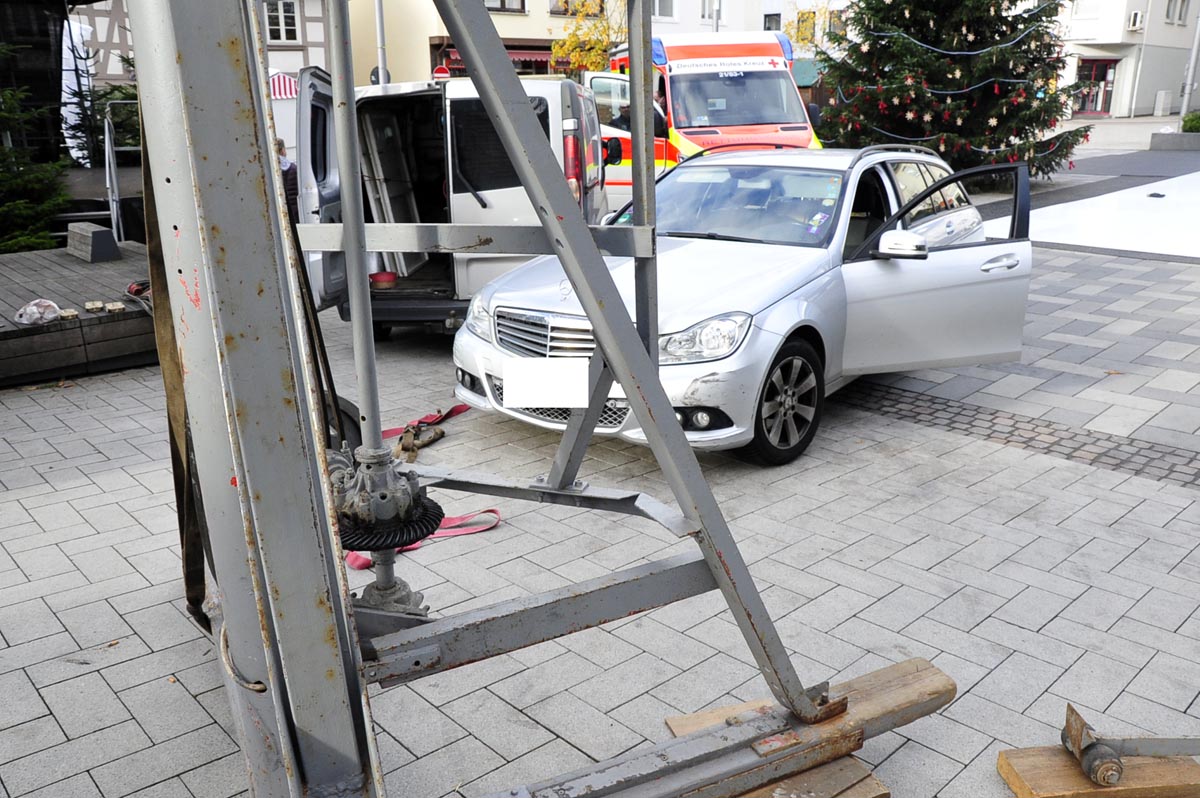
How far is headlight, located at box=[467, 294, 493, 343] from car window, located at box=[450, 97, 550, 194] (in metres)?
1.90

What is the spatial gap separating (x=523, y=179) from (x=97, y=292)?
7357mm

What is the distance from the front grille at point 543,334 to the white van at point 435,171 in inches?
64.6

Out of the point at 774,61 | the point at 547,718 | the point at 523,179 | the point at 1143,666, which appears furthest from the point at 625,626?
the point at 774,61

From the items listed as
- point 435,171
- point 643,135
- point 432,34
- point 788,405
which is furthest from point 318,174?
point 432,34

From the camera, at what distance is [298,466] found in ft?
5.75

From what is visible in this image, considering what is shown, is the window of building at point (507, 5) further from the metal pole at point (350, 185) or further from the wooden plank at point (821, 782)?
the wooden plank at point (821, 782)

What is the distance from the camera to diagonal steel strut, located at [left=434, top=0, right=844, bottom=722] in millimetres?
2137

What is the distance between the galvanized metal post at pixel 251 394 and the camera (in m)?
1.64

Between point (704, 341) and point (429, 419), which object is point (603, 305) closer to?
point (704, 341)

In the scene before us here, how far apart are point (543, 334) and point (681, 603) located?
2023 millimetres

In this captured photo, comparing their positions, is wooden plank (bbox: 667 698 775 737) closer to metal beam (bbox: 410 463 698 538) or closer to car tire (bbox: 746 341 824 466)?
metal beam (bbox: 410 463 698 538)

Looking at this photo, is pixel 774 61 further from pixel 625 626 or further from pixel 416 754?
pixel 416 754

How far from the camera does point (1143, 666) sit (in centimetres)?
360

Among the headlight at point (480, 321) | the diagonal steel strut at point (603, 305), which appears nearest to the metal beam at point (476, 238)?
the diagonal steel strut at point (603, 305)
